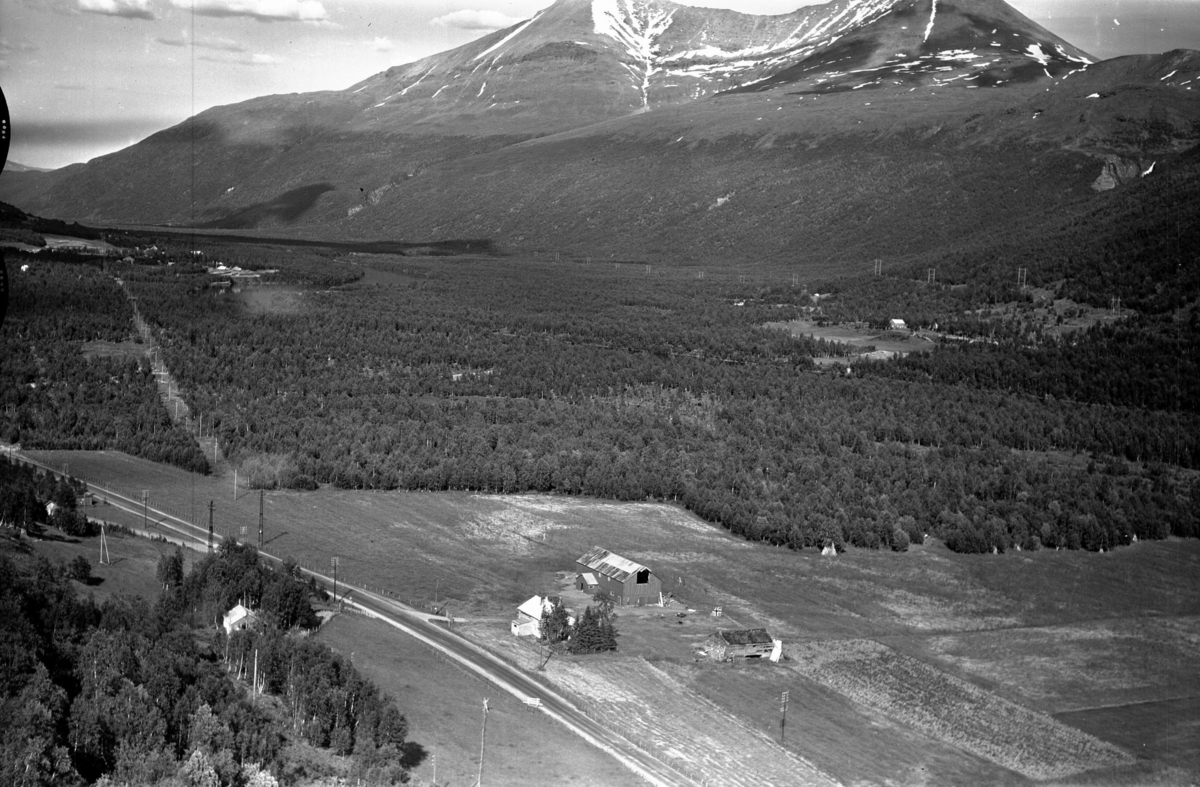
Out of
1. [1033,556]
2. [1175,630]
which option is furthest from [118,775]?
[1033,556]

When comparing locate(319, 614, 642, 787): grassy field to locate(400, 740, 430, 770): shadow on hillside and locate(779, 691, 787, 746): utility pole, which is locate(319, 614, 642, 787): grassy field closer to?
locate(400, 740, 430, 770): shadow on hillside

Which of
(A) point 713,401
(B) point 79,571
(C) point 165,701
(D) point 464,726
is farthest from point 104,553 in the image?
(A) point 713,401

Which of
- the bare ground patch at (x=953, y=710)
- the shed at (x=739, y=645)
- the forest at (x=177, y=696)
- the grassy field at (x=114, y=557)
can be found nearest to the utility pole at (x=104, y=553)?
the grassy field at (x=114, y=557)

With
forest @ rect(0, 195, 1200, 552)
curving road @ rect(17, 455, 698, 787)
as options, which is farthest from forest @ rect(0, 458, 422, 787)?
forest @ rect(0, 195, 1200, 552)

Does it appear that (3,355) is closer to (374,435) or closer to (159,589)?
(374,435)

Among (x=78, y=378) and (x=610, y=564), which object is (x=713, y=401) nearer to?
(x=78, y=378)

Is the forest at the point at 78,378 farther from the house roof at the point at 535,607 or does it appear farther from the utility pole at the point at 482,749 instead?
the utility pole at the point at 482,749

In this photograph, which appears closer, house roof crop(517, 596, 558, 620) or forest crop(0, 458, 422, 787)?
forest crop(0, 458, 422, 787)
